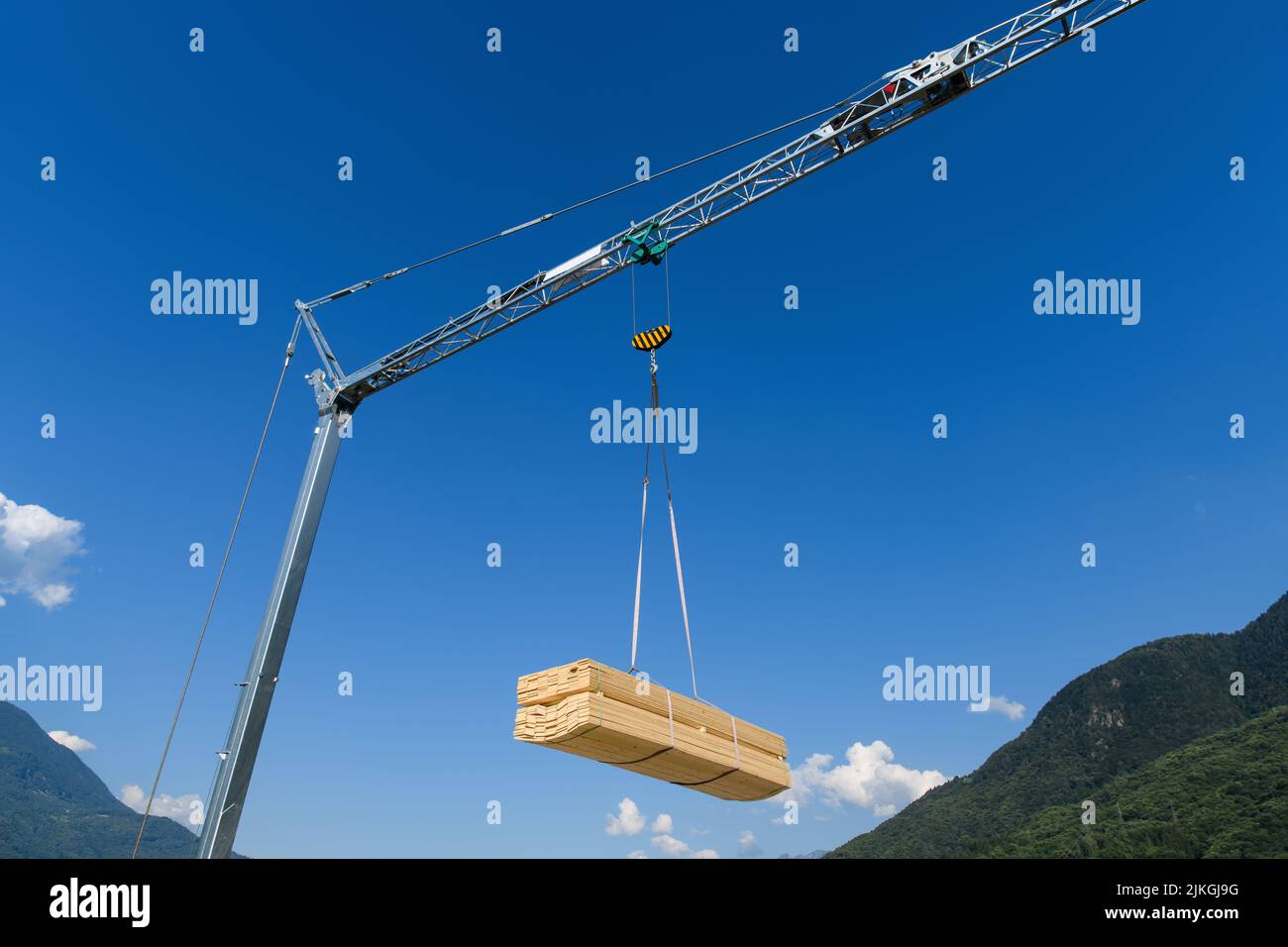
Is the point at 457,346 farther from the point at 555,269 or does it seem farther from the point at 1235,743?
the point at 1235,743

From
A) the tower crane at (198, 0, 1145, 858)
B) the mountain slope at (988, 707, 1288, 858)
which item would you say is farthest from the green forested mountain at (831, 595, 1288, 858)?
the tower crane at (198, 0, 1145, 858)

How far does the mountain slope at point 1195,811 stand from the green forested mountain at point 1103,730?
10.1 m

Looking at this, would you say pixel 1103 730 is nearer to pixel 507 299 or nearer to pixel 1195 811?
pixel 1195 811

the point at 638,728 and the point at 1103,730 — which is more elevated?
the point at 638,728

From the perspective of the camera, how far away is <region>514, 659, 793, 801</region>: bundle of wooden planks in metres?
9.66

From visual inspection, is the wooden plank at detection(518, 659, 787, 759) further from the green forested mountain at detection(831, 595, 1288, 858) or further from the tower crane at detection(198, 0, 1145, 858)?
the green forested mountain at detection(831, 595, 1288, 858)

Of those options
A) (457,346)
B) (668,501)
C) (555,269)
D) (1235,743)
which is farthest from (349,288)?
(1235,743)

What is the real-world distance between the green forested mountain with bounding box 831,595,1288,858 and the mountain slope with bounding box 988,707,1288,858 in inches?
398

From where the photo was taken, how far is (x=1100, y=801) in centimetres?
9000

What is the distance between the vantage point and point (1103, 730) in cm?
11038

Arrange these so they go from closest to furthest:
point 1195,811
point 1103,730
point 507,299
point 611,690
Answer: point 611,690 → point 507,299 → point 1195,811 → point 1103,730

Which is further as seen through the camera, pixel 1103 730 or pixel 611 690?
pixel 1103 730

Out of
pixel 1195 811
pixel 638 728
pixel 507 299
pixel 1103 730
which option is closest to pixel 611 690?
pixel 638 728

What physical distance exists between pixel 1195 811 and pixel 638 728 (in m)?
79.2
